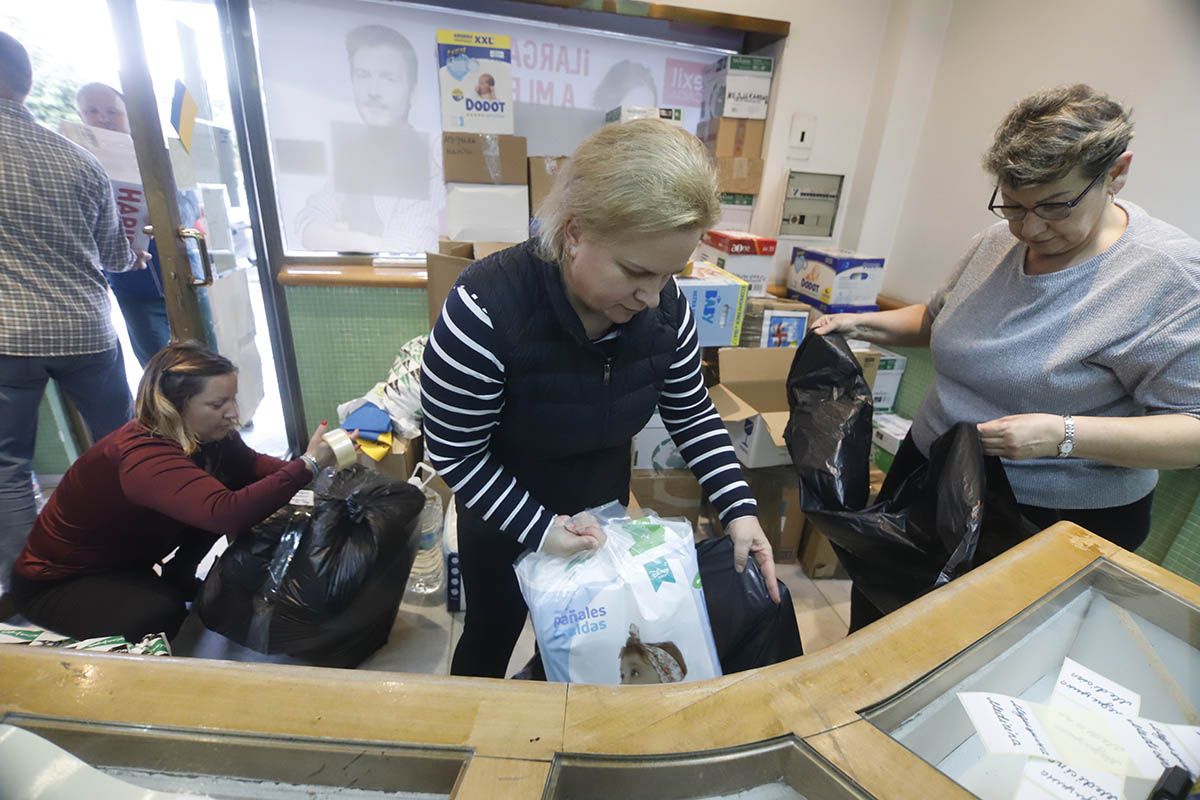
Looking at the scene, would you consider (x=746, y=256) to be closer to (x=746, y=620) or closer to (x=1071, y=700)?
(x=746, y=620)

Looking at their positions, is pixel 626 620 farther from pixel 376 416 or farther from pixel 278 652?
pixel 376 416

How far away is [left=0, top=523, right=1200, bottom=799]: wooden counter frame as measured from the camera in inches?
18.8

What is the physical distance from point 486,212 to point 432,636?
5.41 ft

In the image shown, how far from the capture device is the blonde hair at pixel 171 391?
4.17ft

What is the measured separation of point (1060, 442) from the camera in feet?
3.06

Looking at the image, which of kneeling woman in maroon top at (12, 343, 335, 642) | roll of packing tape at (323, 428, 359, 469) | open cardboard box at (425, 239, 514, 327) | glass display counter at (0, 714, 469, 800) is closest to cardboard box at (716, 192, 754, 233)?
open cardboard box at (425, 239, 514, 327)

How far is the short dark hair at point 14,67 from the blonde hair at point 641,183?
176 cm

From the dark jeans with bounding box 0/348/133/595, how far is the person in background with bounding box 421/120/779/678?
153cm

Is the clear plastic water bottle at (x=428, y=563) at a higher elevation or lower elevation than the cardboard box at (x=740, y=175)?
lower

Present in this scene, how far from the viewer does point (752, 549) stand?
0.96 meters

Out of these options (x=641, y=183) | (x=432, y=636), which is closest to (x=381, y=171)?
(x=432, y=636)

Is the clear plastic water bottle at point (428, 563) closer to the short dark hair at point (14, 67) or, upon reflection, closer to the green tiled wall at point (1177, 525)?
the short dark hair at point (14, 67)

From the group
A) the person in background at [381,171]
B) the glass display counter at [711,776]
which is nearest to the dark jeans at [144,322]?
the person in background at [381,171]

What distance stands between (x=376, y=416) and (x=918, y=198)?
2448 mm
